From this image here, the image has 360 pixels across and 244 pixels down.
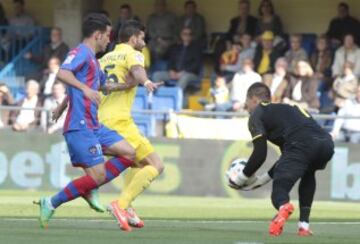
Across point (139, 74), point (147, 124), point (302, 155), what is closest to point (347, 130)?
point (147, 124)

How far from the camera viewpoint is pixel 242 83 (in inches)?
895

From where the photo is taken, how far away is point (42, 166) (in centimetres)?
2066

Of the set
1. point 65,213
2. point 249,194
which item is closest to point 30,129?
point 249,194

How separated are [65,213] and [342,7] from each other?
10.7m

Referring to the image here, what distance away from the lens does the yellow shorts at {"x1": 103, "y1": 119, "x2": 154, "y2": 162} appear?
42.3ft

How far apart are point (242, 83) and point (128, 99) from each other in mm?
9836

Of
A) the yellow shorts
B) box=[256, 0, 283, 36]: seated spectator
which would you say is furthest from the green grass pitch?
box=[256, 0, 283, 36]: seated spectator

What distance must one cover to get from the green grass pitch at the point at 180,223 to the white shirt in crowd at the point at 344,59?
430 centimetres

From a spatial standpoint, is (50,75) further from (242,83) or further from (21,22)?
(242,83)

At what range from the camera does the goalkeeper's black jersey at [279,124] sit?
456 inches

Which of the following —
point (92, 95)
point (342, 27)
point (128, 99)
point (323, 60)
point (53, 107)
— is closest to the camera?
point (92, 95)

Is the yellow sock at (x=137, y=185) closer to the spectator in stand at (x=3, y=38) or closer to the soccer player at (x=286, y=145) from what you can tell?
the soccer player at (x=286, y=145)

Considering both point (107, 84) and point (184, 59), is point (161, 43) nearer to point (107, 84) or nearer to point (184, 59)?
point (184, 59)

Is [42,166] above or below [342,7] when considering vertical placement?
below
